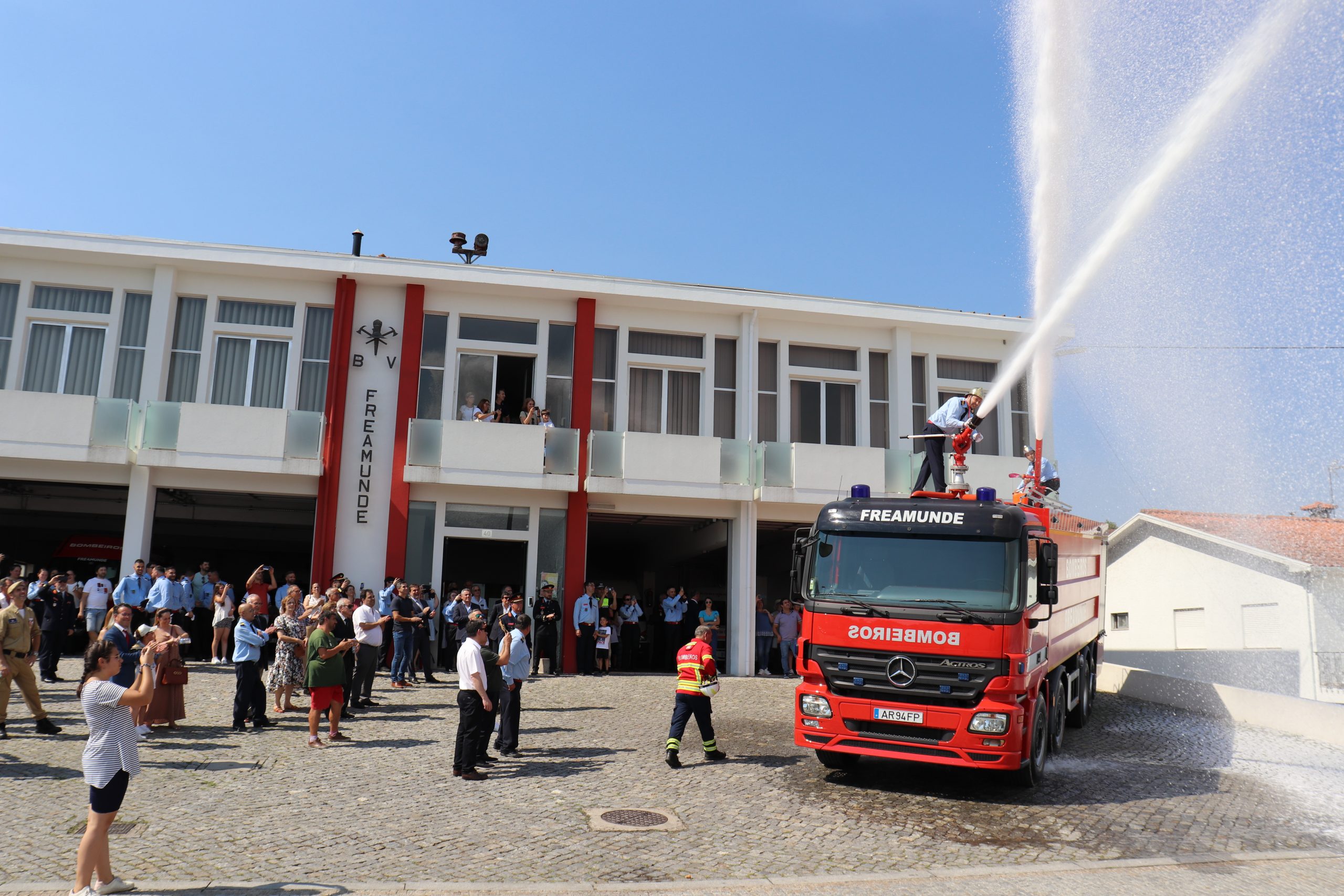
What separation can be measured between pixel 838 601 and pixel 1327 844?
4.69 meters

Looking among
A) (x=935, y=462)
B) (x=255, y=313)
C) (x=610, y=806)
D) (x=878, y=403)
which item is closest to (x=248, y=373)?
(x=255, y=313)

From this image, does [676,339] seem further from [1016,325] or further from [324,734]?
[324,734]

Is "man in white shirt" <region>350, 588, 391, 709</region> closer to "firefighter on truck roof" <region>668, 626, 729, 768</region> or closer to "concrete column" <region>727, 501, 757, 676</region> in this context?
"firefighter on truck roof" <region>668, 626, 729, 768</region>

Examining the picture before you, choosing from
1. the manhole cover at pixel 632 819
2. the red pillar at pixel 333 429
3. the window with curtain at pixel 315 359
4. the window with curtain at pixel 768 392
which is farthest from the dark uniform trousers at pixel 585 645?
the manhole cover at pixel 632 819

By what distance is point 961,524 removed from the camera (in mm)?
9922

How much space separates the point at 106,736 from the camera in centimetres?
629

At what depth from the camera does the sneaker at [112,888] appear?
20.3ft

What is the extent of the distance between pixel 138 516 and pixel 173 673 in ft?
31.6

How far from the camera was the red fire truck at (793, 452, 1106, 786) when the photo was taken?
9312 mm

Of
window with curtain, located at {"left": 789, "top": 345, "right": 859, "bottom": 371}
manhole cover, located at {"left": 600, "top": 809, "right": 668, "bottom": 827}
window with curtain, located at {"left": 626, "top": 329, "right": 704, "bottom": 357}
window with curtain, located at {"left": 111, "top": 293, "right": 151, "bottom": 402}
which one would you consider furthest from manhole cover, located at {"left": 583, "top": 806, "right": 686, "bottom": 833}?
window with curtain, located at {"left": 111, "top": 293, "right": 151, "bottom": 402}

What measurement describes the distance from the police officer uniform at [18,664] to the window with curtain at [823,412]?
627 inches

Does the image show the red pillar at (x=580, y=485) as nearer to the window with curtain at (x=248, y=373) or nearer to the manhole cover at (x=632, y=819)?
the window with curtain at (x=248, y=373)

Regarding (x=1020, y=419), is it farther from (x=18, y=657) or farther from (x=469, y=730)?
(x=18, y=657)

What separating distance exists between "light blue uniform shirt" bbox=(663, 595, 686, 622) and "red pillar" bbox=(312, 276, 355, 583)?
7.14 m
